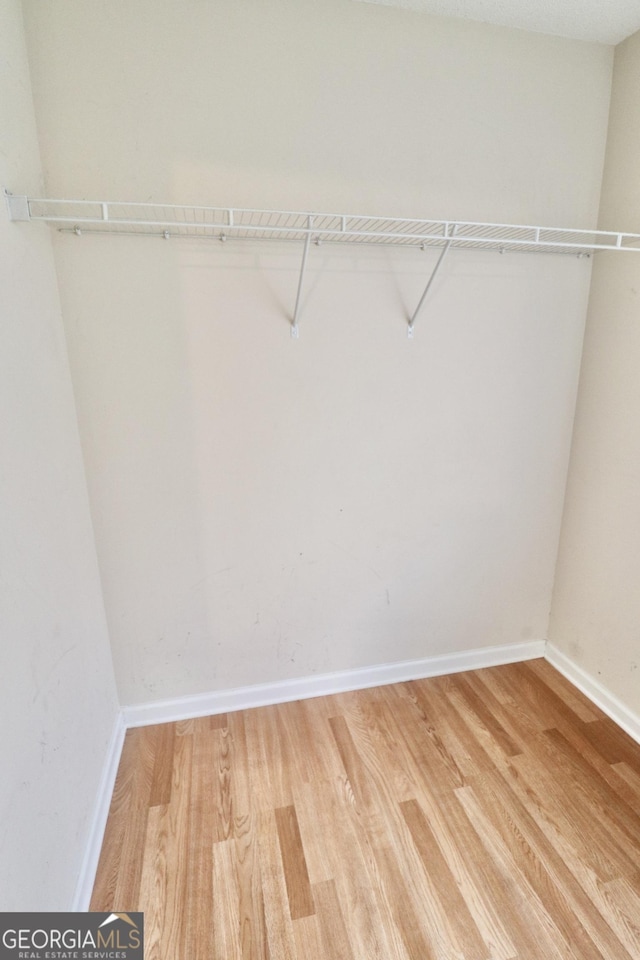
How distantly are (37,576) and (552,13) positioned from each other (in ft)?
7.44

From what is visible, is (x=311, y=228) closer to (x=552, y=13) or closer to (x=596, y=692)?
(x=552, y=13)

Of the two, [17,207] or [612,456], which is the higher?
[17,207]

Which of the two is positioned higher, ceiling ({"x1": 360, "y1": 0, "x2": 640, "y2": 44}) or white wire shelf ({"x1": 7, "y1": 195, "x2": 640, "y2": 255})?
ceiling ({"x1": 360, "y1": 0, "x2": 640, "y2": 44})

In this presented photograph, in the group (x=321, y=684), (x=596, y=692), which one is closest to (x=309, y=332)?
(x=321, y=684)

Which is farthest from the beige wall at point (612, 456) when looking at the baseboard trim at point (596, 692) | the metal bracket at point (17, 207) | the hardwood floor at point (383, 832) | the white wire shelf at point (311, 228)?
the metal bracket at point (17, 207)

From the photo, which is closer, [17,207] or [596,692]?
[17,207]

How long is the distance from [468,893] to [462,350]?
5.64ft

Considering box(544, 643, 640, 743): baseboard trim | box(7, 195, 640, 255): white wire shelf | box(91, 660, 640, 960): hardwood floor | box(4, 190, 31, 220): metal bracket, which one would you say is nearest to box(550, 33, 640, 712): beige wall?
box(544, 643, 640, 743): baseboard trim

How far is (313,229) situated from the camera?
1.43m

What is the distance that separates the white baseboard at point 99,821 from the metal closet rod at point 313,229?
160 cm

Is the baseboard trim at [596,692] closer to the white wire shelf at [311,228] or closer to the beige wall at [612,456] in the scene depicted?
the beige wall at [612,456]

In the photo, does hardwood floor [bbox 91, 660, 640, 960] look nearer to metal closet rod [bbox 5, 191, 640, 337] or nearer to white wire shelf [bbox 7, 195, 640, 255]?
metal closet rod [bbox 5, 191, 640, 337]

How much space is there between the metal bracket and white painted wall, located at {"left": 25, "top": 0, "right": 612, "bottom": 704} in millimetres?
290

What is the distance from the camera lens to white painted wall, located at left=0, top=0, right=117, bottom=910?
978mm
